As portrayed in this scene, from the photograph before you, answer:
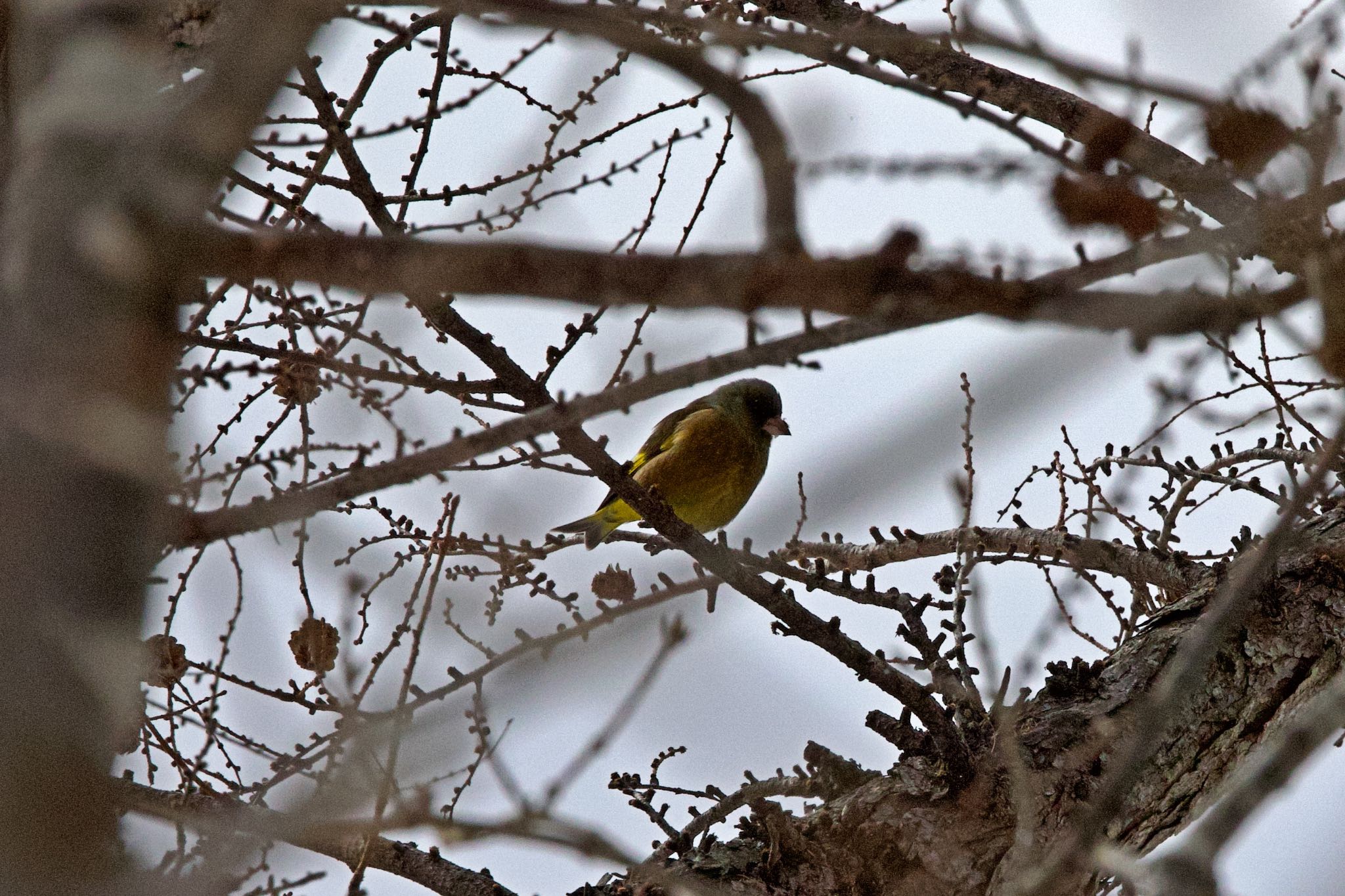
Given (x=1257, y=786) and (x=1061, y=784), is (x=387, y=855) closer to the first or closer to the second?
(x=1061, y=784)

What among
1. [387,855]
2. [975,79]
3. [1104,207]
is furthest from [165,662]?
[975,79]

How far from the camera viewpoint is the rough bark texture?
3062 millimetres

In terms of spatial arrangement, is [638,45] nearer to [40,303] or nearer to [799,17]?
[40,303]

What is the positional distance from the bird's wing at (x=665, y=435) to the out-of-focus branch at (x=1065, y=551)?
1.95 m

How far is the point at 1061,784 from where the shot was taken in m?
3.05

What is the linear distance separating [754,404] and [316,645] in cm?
364

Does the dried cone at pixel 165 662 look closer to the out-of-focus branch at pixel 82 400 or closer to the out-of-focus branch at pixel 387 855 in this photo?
the out-of-focus branch at pixel 387 855

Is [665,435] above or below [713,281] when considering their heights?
above

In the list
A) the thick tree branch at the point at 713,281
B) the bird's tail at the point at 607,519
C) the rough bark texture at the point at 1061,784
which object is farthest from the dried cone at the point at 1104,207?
the bird's tail at the point at 607,519

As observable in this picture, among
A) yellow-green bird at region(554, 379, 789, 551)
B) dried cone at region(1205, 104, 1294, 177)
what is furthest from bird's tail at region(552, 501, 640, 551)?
dried cone at region(1205, 104, 1294, 177)

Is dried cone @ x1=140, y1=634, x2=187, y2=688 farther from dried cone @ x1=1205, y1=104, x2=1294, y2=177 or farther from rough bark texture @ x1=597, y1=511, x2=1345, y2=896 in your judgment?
dried cone @ x1=1205, y1=104, x2=1294, y2=177

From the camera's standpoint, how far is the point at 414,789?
1534 mm

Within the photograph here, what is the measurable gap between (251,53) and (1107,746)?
106 inches

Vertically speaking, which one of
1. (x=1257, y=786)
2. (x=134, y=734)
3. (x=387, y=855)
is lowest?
(x=1257, y=786)
